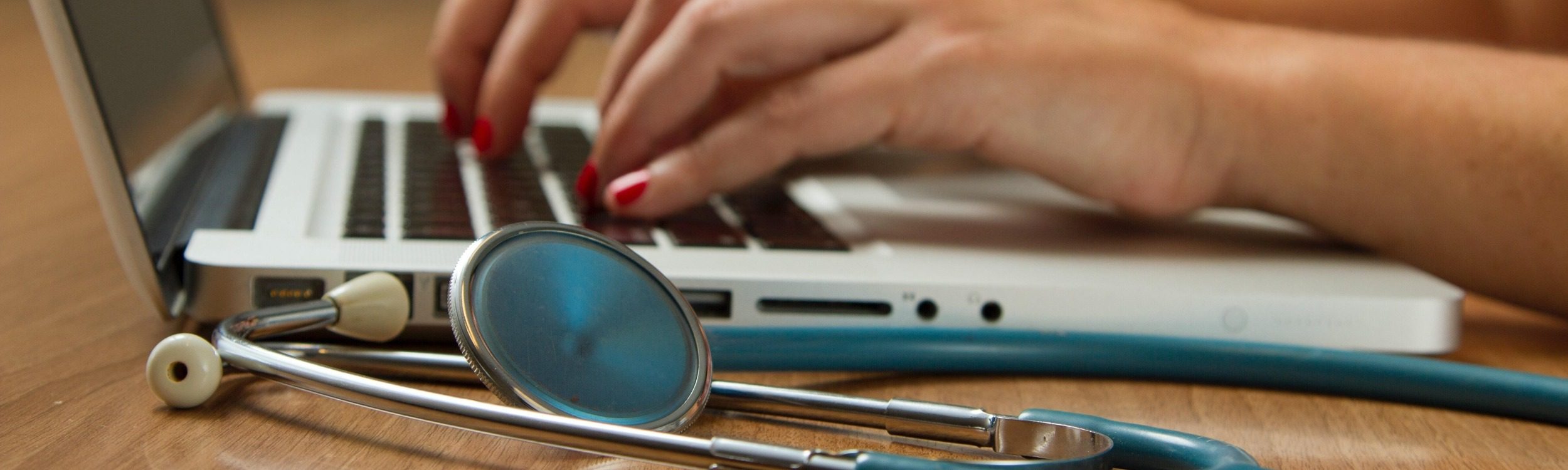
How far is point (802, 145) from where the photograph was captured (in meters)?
0.65

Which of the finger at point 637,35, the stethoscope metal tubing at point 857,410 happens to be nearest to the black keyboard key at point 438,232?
the stethoscope metal tubing at point 857,410

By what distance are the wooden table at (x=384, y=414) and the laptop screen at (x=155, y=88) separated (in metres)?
0.04

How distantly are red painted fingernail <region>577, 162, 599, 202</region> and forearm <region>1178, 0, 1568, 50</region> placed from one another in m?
0.47

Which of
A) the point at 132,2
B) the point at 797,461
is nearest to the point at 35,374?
the point at 797,461

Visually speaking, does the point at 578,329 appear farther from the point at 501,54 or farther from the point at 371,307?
the point at 501,54

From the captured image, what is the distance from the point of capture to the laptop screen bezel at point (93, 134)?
1.35ft

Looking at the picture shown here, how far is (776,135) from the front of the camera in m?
0.65

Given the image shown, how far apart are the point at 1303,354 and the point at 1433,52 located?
0.87ft

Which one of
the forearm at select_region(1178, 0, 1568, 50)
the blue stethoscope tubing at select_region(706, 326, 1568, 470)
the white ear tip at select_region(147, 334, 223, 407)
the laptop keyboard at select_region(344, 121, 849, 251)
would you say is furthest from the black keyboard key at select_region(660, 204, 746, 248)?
the forearm at select_region(1178, 0, 1568, 50)

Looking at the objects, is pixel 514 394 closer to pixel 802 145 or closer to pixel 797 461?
pixel 797 461

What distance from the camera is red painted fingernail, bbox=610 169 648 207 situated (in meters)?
0.63

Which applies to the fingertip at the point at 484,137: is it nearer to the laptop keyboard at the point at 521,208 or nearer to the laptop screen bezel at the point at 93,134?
the laptop keyboard at the point at 521,208

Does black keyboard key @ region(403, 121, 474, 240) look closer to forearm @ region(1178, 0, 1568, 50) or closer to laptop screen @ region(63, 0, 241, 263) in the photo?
laptop screen @ region(63, 0, 241, 263)

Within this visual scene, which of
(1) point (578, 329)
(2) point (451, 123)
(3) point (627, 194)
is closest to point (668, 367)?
(1) point (578, 329)
